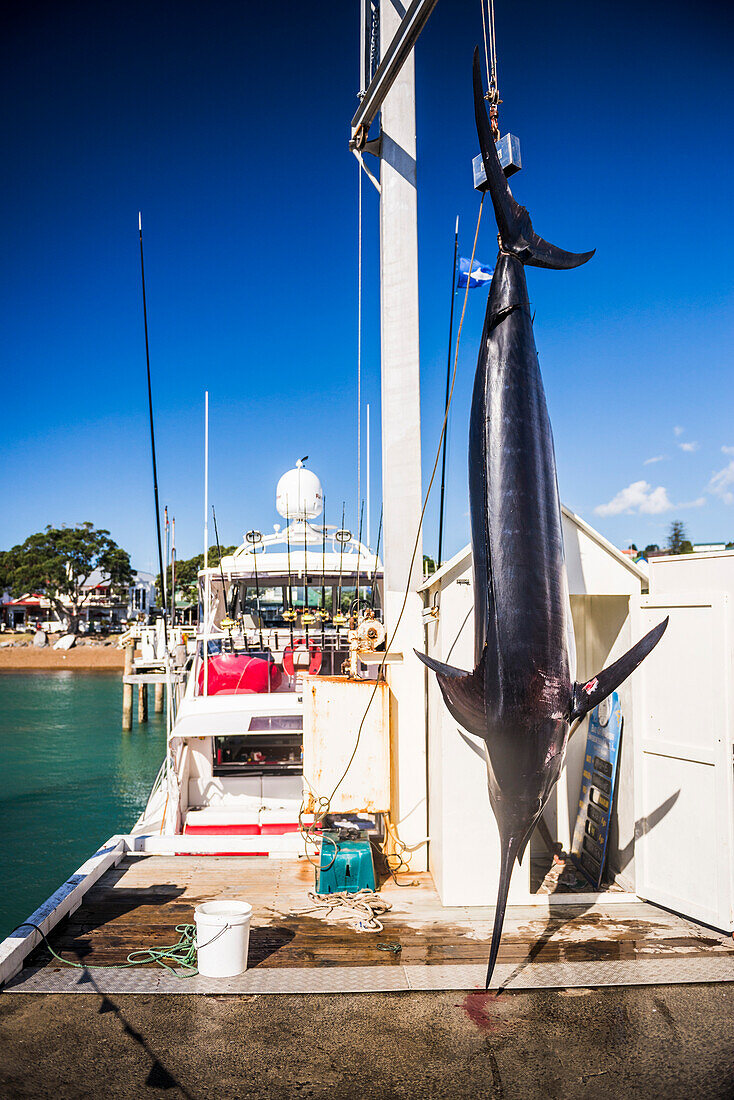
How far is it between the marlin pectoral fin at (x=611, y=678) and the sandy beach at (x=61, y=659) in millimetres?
46846

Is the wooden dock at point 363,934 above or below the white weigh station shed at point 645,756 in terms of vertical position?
below

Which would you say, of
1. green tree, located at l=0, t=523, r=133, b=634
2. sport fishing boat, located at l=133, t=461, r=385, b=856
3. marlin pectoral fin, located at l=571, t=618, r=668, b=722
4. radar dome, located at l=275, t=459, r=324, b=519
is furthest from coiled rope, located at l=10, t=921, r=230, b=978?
green tree, located at l=0, t=523, r=133, b=634

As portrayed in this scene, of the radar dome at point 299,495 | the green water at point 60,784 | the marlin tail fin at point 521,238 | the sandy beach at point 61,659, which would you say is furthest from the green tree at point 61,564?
the marlin tail fin at point 521,238

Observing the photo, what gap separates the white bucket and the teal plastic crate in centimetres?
131

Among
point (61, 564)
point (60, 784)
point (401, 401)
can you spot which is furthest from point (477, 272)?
point (61, 564)

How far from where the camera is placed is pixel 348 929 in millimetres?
5191

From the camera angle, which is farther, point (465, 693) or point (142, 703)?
point (142, 703)

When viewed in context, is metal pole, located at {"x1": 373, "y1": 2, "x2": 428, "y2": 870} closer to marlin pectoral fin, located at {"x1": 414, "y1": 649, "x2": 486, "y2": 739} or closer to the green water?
marlin pectoral fin, located at {"x1": 414, "y1": 649, "x2": 486, "y2": 739}

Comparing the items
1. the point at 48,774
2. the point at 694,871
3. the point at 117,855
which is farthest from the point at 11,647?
the point at 694,871

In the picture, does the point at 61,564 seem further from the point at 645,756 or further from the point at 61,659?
the point at 645,756

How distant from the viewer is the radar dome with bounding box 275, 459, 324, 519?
14195 millimetres

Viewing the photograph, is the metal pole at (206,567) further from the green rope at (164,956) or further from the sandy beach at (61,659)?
the sandy beach at (61,659)

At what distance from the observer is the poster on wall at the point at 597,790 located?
6203 millimetres

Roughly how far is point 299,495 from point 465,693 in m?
11.0
